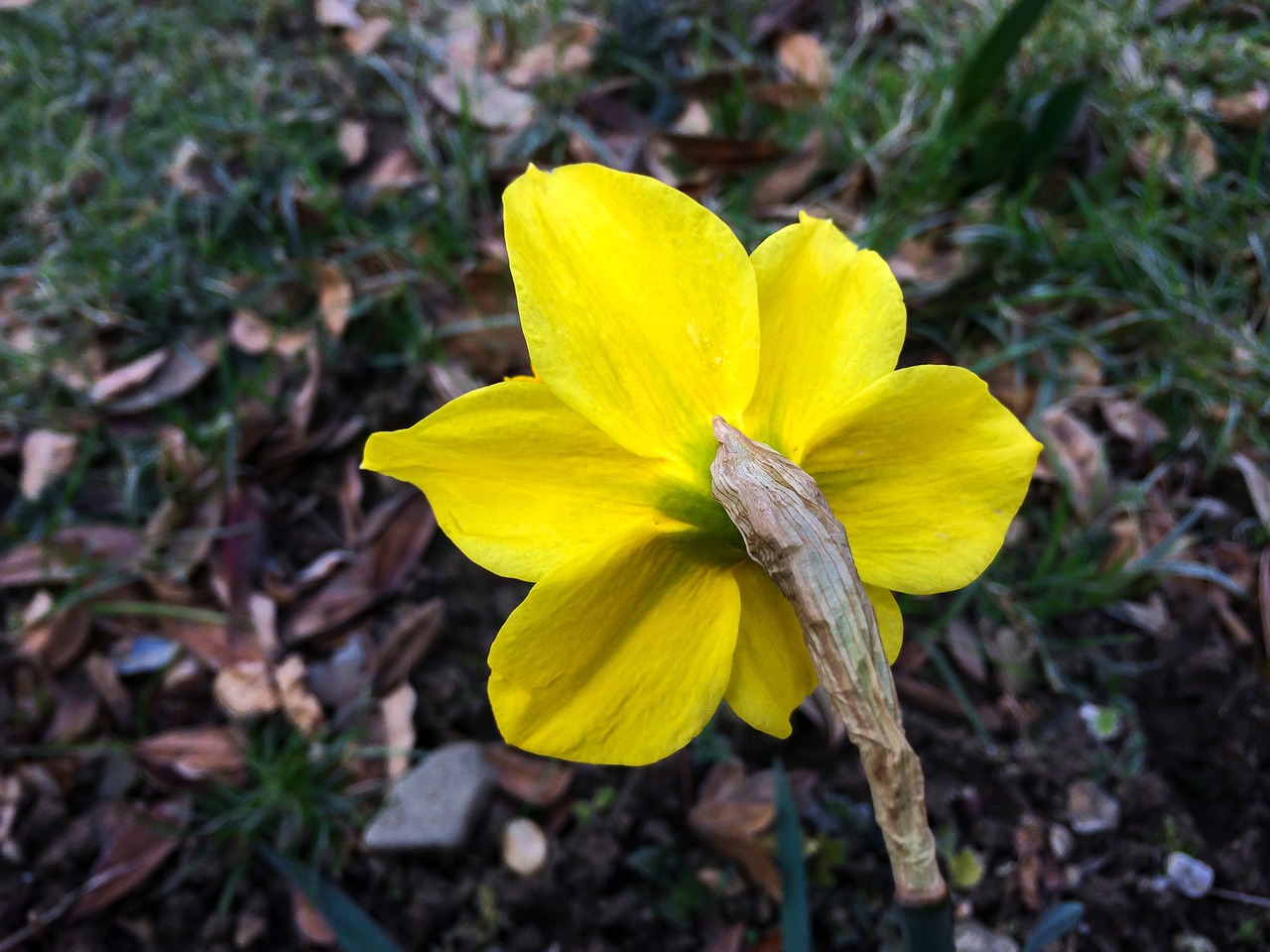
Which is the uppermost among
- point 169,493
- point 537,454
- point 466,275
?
point 537,454

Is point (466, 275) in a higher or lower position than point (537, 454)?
lower

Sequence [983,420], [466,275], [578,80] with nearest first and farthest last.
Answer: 1. [983,420]
2. [466,275]
3. [578,80]

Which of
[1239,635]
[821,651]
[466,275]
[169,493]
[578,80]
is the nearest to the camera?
[821,651]

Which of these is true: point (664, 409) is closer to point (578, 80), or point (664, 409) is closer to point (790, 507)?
point (790, 507)

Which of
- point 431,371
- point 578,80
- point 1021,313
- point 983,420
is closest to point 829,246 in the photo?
point 983,420

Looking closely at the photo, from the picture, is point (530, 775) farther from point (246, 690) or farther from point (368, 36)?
point (368, 36)

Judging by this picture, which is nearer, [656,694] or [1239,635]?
[656,694]
